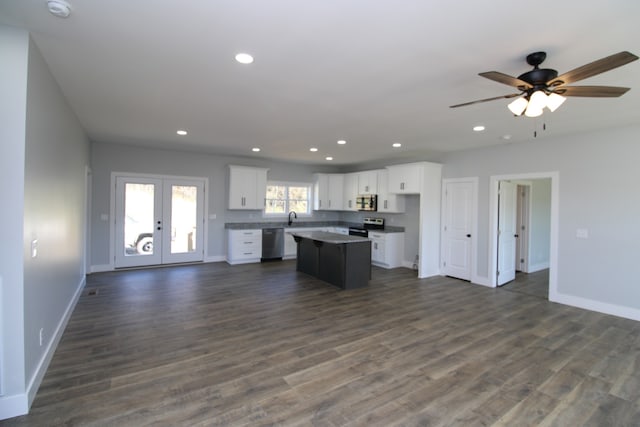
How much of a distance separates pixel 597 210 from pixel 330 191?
5.77 metres

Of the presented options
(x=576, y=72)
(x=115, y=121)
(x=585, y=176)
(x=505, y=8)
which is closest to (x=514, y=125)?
Result: (x=585, y=176)

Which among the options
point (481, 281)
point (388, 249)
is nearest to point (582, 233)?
point (481, 281)

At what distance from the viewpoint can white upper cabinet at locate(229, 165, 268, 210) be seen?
24.7 ft

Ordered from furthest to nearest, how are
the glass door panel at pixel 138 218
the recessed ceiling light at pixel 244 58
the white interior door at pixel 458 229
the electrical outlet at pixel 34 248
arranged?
the glass door panel at pixel 138 218
the white interior door at pixel 458 229
the recessed ceiling light at pixel 244 58
the electrical outlet at pixel 34 248

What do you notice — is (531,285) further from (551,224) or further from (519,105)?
(519,105)

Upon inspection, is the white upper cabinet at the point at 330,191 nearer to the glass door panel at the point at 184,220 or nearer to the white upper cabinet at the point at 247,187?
the white upper cabinet at the point at 247,187

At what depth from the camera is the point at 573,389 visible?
8.61 ft

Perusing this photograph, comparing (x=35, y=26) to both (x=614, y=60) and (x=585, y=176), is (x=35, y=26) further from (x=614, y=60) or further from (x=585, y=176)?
(x=585, y=176)

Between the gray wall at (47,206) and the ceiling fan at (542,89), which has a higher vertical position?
the ceiling fan at (542,89)

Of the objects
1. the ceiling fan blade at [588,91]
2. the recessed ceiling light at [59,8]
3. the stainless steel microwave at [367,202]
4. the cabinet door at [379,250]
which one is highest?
the recessed ceiling light at [59,8]

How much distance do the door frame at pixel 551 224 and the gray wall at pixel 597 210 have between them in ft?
0.20

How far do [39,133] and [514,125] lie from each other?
17.3 feet

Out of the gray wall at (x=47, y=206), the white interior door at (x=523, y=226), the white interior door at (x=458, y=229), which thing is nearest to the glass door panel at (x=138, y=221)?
the gray wall at (x=47, y=206)

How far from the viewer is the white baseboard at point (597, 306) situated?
4.30 meters
